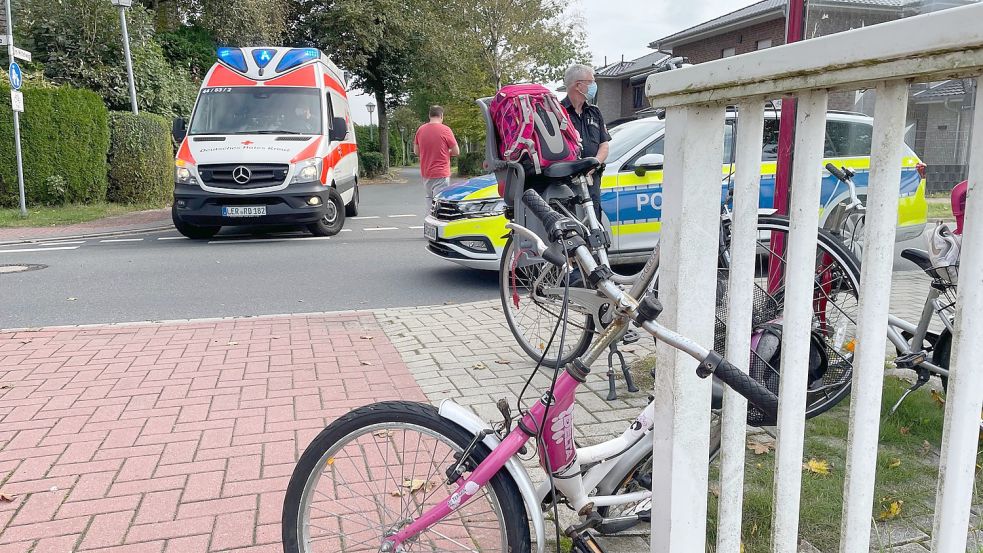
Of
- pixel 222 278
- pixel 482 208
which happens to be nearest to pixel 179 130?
pixel 222 278

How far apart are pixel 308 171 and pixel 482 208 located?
446 cm

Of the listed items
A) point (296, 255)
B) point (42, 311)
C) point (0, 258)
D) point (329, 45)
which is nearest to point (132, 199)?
point (0, 258)

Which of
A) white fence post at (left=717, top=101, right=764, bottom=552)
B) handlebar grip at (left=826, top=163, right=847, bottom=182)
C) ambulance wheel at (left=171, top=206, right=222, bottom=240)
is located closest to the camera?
white fence post at (left=717, top=101, right=764, bottom=552)

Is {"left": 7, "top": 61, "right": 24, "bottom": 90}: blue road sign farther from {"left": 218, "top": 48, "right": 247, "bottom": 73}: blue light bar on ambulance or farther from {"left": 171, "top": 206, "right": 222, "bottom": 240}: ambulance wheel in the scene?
{"left": 171, "top": 206, "right": 222, "bottom": 240}: ambulance wheel

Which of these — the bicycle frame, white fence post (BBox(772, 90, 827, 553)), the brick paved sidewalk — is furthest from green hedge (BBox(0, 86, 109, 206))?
white fence post (BBox(772, 90, 827, 553))

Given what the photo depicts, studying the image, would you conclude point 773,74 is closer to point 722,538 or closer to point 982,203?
point 982,203

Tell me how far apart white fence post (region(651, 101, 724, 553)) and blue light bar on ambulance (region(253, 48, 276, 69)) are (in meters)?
11.4

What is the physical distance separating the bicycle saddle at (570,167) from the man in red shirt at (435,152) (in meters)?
7.05

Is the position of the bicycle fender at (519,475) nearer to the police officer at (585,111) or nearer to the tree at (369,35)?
the police officer at (585,111)

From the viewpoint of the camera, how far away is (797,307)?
1435 millimetres

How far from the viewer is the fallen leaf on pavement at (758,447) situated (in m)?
3.21

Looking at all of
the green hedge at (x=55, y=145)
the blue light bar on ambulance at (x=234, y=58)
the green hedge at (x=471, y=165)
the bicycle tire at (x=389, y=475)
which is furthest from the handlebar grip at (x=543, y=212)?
the green hedge at (x=471, y=165)

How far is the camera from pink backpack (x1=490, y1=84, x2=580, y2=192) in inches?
177

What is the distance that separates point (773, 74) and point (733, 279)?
0.44 m
